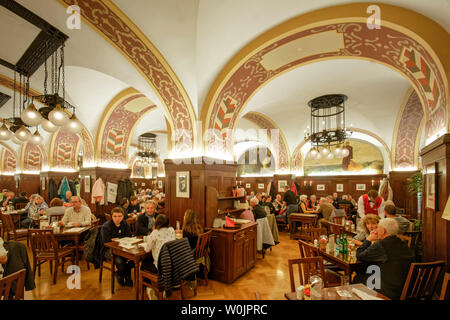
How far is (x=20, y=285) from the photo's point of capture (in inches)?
79.5

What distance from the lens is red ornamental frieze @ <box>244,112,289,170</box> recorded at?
8.67 metres

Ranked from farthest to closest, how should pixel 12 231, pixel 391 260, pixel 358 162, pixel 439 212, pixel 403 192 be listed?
pixel 358 162, pixel 403 192, pixel 12 231, pixel 439 212, pixel 391 260

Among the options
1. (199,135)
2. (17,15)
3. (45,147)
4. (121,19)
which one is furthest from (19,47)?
(45,147)

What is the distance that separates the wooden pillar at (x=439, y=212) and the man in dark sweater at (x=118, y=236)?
4896 mm

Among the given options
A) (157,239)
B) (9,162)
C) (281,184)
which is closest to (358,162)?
(281,184)

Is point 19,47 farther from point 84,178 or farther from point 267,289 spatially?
point 267,289

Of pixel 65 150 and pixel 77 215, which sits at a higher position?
pixel 65 150

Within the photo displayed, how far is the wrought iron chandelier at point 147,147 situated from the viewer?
11500 millimetres

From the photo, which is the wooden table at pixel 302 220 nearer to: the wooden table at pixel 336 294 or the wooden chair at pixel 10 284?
the wooden table at pixel 336 294

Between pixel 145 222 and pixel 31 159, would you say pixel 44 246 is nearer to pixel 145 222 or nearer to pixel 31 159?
pixel 145 222

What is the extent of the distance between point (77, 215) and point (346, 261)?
547 centimetres

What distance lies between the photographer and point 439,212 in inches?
120

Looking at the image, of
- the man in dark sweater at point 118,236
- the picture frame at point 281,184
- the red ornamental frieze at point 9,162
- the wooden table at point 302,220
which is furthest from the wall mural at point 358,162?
the red ornamental frieze at point 9,162

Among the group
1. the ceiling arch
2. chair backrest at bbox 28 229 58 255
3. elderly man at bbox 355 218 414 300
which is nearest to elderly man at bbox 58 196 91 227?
chair backrest at bbox 28 229 58 255
